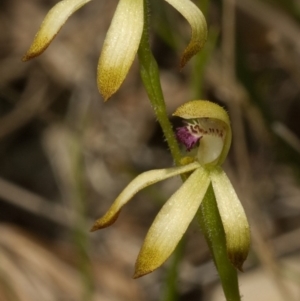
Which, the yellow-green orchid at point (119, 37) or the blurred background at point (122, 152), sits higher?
the yellow-green orchid at point (119, 37)

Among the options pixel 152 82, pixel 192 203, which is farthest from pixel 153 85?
pixel 192 203

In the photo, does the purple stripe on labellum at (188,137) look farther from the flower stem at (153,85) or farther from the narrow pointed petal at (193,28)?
the narrow pointed petal at (193,28)

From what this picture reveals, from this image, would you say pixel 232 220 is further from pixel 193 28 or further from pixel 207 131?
pixel 193 28

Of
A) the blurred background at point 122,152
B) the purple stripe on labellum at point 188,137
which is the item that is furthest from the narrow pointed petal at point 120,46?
the blurred background at point 122,152

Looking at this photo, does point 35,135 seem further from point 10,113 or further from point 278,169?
point 278,169

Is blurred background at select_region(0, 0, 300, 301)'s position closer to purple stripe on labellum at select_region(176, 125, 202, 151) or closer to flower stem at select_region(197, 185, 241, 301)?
purple stripe on labellum at select_region(176, 125, 202, 151)

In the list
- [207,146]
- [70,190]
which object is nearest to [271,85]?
[70,190]

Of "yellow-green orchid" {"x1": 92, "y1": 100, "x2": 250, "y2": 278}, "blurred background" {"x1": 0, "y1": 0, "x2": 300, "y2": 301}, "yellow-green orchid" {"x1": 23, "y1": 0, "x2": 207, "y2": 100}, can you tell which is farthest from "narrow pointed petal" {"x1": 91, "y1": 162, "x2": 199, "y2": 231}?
"blurred background" {"x1": 0, "y1": 0, "x2": 300, "y2": 301}

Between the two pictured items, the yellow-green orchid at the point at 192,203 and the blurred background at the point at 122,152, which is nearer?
the yellow-green orchid at the point at 192,203

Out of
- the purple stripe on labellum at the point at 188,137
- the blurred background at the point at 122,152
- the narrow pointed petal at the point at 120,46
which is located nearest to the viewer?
the narrow pointed petal at the point at 120,46
